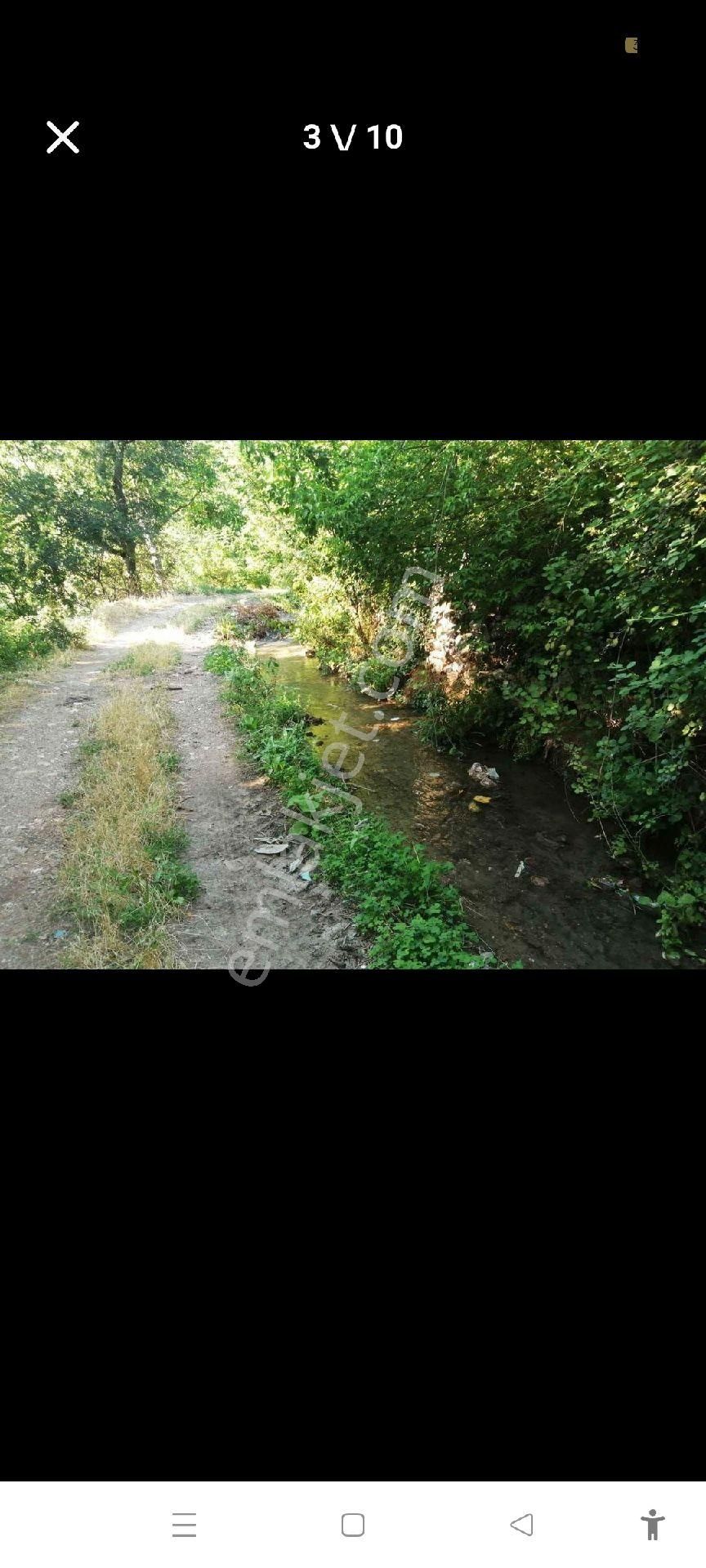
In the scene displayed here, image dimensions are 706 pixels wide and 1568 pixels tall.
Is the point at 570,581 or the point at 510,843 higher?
the point at 570,581

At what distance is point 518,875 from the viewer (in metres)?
4.09

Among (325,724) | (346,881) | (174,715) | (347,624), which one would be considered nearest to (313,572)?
(347,624)

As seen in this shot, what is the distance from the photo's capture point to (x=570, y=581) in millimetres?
3721

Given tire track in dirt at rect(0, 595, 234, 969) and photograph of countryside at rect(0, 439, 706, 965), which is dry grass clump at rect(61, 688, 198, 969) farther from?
tire track in dirt at rect(0, 595, 234, 969)

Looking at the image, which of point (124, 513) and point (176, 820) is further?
point (176, 820)

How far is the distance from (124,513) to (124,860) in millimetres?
2083

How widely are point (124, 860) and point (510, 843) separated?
9.69 ft

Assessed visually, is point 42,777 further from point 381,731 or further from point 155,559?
point 381,731

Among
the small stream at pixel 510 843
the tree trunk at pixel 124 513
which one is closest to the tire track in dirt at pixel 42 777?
the tree trunk at pixel 124 513

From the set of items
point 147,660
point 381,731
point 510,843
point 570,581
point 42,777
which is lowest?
point 510,843

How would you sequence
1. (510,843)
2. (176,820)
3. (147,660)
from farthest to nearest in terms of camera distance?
(147,660) → (510,843) → (176,820)
